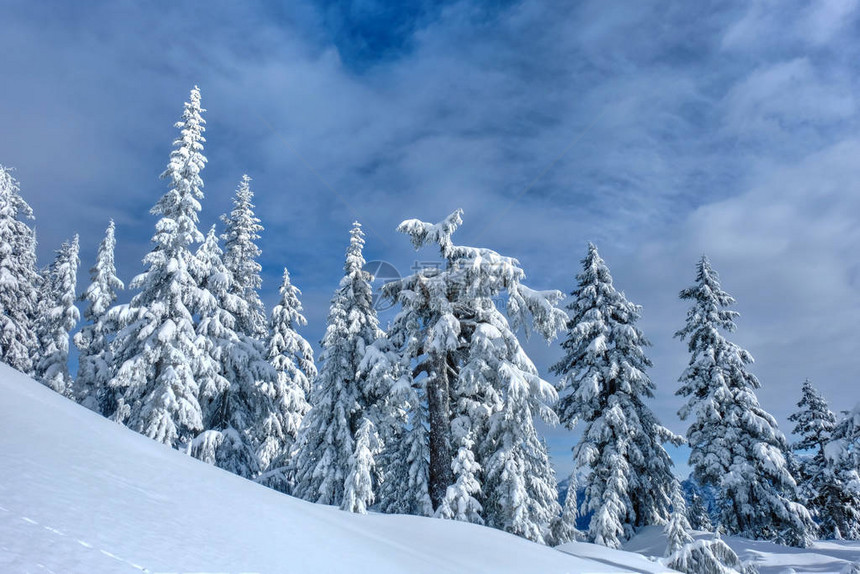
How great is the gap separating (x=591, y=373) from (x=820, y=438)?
18.5m

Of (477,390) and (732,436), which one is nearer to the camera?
(477,390)

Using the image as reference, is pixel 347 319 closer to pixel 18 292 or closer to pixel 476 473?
pixel 476 473

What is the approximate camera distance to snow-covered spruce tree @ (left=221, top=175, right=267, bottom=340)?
2505cm

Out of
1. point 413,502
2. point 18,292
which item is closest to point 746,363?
point 413,502

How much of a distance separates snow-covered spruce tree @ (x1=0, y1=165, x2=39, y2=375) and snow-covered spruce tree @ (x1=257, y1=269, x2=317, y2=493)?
1564 centimetres

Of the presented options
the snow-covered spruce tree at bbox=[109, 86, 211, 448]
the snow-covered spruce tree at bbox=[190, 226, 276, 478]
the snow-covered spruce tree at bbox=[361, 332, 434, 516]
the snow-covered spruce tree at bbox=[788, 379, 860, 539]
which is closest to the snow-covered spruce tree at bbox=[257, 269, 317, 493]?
the snow-covered spruce tree at bbox=[190, 226, 276, 478]

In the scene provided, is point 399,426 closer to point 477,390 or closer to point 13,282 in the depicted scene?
point 477,390

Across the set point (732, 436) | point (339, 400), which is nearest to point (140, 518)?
point (339, 400)

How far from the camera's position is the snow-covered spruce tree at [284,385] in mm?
23688

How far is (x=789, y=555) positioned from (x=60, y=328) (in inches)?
1555

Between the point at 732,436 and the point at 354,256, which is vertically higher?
the point at 354,256

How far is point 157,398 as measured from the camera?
17.6 m

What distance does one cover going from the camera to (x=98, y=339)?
27.9m

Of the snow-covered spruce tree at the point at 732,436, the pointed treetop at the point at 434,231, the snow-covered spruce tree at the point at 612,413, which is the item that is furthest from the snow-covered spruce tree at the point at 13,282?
the snow-covered spruce tree at the point at 732,436
